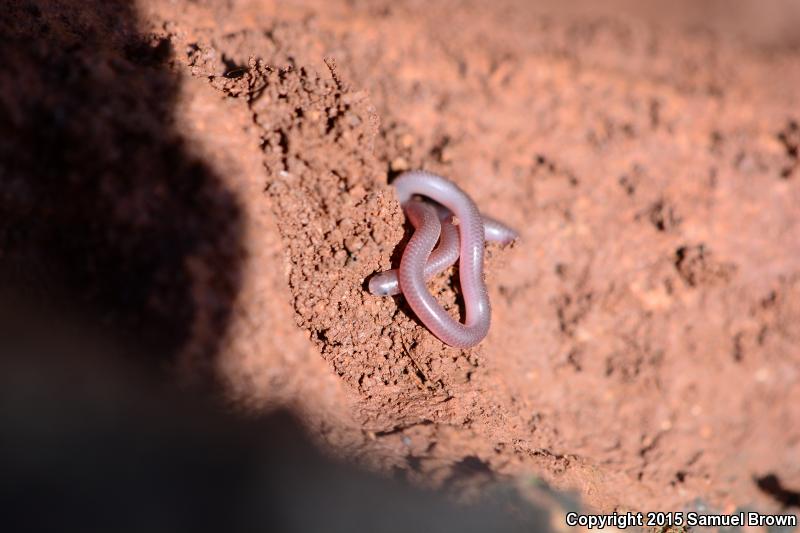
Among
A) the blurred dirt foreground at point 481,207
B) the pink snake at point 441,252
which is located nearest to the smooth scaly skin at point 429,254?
the pink snake at point 441,252

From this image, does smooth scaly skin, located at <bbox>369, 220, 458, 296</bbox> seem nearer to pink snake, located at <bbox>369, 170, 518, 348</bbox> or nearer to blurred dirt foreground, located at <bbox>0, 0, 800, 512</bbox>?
pink snake, located at <bbox>369, 170, 518, 348</bbox>

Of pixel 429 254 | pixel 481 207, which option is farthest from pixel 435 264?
pixel 481 207

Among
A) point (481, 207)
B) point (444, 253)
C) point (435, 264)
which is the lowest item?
point (435, 264)

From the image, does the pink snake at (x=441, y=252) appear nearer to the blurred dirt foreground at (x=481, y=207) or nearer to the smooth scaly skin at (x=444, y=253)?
the smooth scaly skin at (x=444, y=253)

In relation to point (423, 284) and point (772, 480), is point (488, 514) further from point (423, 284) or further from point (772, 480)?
point (772, 480)

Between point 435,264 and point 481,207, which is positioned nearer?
point 435,264

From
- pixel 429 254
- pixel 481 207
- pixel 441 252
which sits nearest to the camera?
pixel 429 254

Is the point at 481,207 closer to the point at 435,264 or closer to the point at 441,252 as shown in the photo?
the point at 441,252

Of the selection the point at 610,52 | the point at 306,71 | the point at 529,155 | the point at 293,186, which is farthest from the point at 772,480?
the point at 306,71
